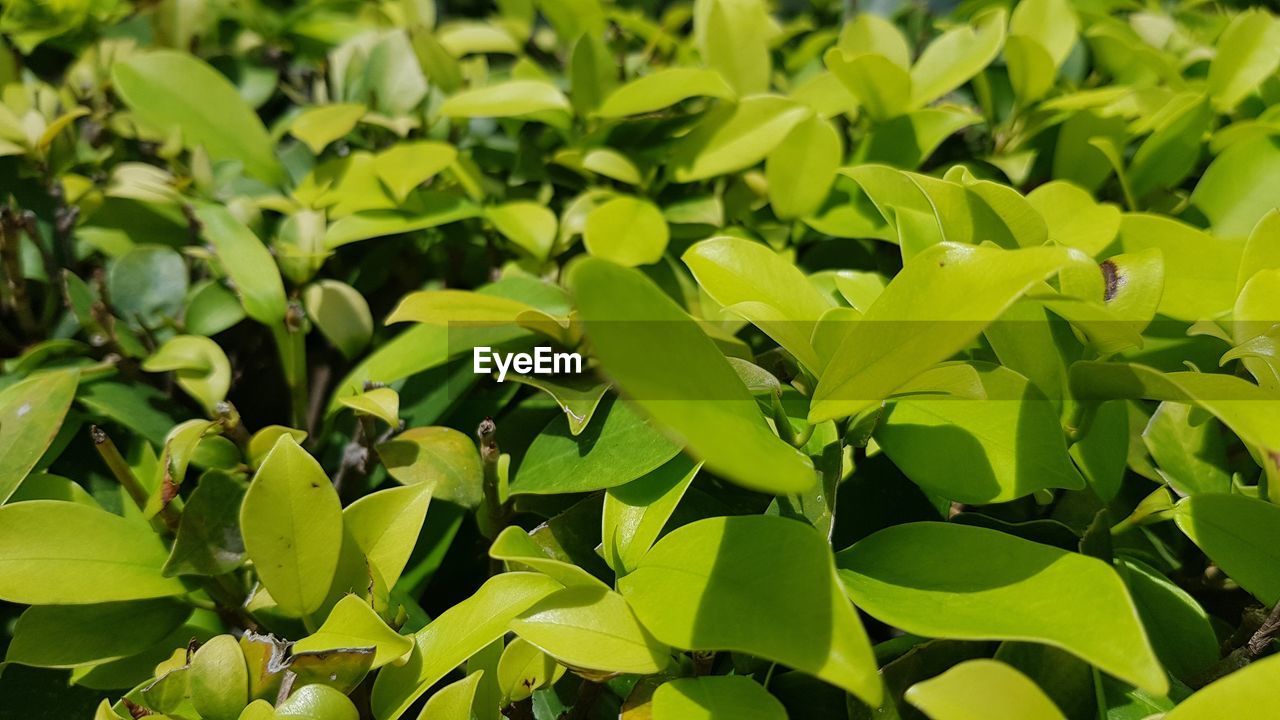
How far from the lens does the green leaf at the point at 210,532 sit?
64 centimetres

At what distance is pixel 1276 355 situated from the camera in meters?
0.55

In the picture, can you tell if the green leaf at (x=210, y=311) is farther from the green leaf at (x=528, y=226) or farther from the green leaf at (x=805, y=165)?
the green leaf at (x=805, y=165)

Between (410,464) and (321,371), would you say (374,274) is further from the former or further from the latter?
(410,464)

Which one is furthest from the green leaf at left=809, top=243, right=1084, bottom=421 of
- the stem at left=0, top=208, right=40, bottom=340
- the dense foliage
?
the stem at left=0, top=208, right=40, bottom=340

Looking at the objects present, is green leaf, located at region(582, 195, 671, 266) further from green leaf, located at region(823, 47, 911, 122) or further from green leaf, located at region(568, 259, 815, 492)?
green leaf, located at region(568, 259, 815, 492)

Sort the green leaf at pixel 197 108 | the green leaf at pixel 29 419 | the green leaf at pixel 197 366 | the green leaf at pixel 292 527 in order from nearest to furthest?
the green leaf at pixel 292 527 → the green leaf at pixel 29 419 → the green leaf at pixel 197 366 → the green leaf at pixel 197 108

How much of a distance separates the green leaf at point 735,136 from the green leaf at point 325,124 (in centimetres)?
36

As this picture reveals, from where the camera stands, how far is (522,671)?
573 millimetres

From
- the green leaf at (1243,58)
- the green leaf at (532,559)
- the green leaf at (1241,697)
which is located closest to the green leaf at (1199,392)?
the green leaf at (1241,697)

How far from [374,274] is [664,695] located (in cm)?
68

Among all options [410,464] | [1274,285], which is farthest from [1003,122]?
[410,464]

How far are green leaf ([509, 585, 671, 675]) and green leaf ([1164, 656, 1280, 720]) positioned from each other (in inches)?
10.5

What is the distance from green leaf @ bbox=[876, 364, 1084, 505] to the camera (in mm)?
561

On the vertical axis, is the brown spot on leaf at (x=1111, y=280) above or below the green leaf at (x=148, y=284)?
above
